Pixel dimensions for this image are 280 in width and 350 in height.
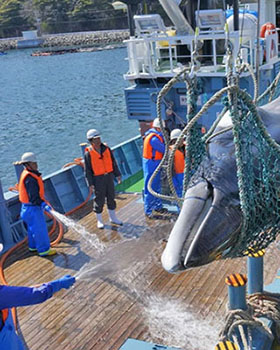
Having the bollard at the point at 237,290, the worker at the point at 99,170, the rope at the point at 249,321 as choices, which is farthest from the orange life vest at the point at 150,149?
the bollard at the point at 237,290

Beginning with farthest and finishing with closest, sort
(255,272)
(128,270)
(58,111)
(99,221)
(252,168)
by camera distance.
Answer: (58,111), (99,221), (128,270), (255,272), (252,168)

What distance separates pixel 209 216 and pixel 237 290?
1.90 meters

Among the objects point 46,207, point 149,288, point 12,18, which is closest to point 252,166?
point 149,288

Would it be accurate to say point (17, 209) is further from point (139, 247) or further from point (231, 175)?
point (231, 175)

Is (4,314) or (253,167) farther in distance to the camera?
(4,314)

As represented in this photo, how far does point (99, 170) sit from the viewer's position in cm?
837

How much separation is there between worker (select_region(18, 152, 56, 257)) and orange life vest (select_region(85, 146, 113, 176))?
44.1 inches

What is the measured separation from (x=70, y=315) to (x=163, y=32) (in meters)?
8.49

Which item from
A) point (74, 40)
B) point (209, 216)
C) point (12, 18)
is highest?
point (12, 18)

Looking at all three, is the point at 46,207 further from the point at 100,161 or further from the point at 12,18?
the point at 12,18

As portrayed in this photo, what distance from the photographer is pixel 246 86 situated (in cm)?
1162

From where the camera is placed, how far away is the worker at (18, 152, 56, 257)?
733 cm

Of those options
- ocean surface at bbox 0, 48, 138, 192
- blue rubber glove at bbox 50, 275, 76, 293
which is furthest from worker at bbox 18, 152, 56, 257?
ocean surface at bbox 0, 48, 138, 192

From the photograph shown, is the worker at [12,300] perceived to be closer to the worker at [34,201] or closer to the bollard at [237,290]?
the bollard at [237,290]
